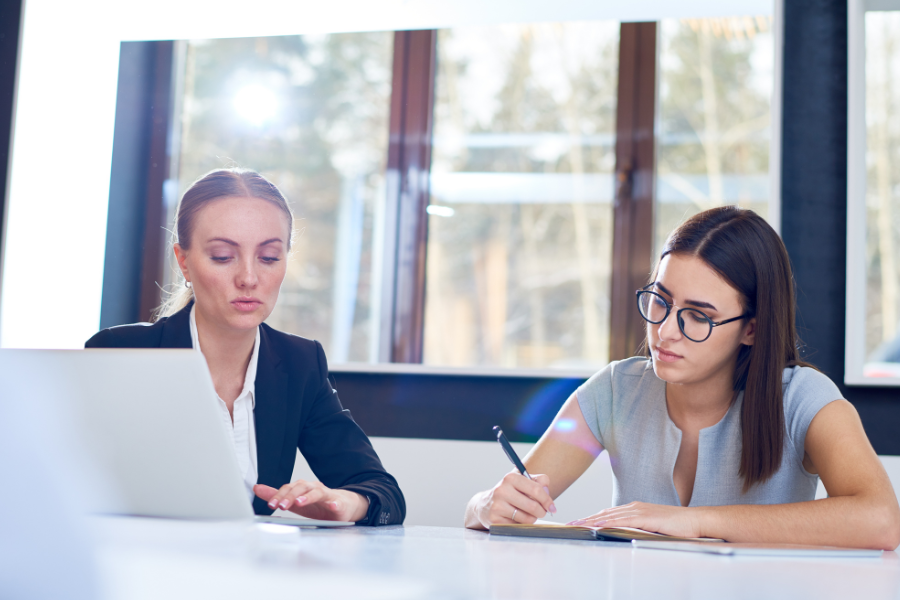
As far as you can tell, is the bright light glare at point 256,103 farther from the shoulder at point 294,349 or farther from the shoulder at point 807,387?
the shoulder at point 807,387

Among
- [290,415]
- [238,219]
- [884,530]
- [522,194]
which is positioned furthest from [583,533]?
[522,194]

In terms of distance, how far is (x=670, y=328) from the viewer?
4.51 ft

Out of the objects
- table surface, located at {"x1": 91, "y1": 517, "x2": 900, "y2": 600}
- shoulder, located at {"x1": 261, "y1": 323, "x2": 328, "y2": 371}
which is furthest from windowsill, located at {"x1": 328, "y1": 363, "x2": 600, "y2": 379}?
table surface, located at {"x1": 91, "y1": 517, "x2": 900, "y2": 600}

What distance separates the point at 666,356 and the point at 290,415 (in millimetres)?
726

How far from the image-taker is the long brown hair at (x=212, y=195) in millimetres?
1581

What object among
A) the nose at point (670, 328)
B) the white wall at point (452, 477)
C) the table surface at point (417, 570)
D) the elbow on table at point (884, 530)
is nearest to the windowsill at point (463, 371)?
the white wall at point (452, 477)

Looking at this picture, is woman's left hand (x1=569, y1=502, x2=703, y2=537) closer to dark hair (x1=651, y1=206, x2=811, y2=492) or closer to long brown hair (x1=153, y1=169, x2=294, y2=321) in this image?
dark hair (x1=651, y1=206, x2=811, y2=492)

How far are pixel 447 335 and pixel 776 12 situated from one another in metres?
1.63

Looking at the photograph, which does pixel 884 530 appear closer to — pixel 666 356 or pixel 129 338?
pixel 666 356

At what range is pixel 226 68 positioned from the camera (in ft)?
10.8

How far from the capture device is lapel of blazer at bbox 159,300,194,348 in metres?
Answer: 1.46

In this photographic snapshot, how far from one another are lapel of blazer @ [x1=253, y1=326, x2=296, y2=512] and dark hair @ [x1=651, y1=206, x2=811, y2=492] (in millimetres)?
810

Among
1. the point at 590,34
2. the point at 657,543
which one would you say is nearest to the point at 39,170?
the point at 590,34

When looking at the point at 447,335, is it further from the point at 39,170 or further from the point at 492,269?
the point at 39,170
